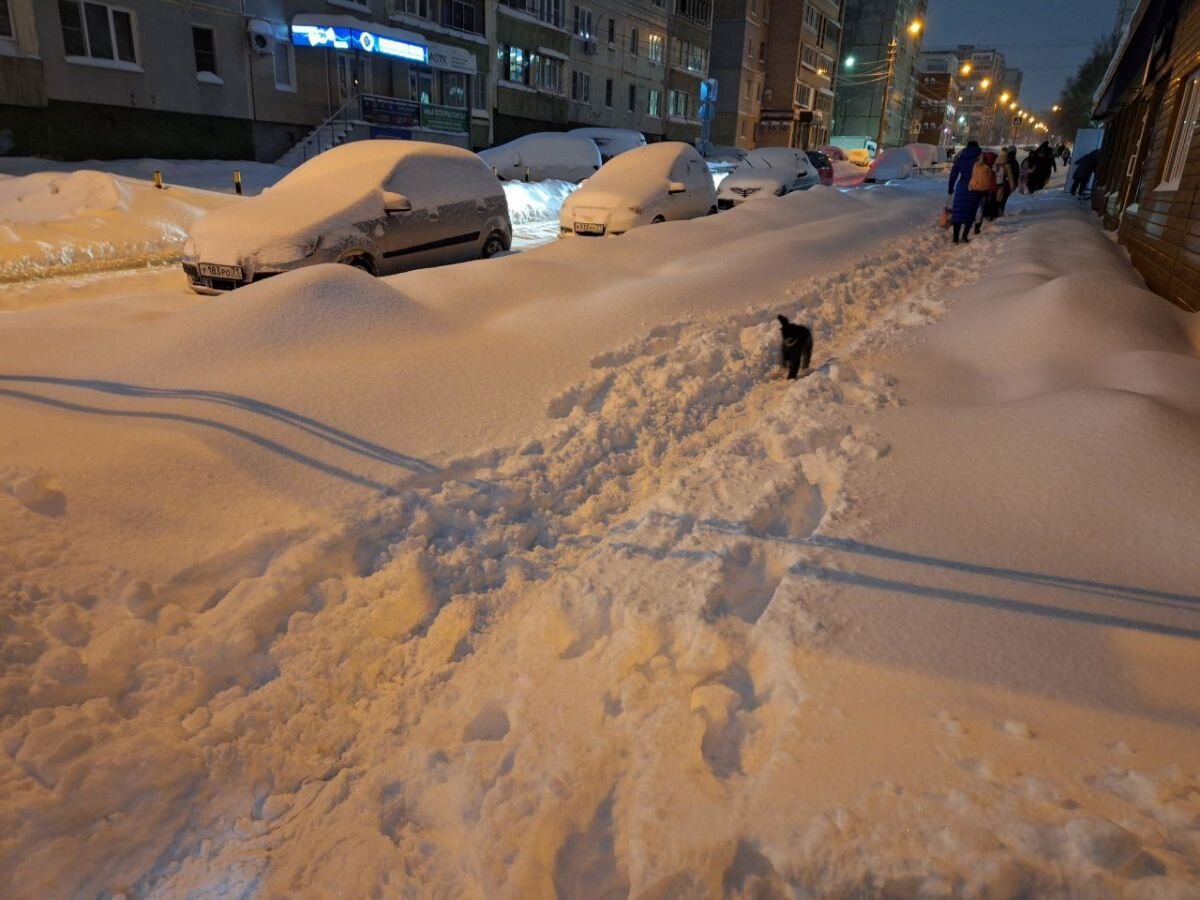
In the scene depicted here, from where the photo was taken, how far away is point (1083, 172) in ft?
83.1

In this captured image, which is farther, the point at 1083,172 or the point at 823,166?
the point at 823,166

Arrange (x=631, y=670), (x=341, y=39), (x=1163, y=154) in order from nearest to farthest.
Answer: (x=631, y=670) → (x=1163, y=154) → (x=341, y=39)

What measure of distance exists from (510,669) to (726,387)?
3354 millimetres

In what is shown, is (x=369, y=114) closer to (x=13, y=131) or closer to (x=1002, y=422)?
(x=13, y=131)

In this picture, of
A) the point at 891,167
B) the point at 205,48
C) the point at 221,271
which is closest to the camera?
the point at 221,271

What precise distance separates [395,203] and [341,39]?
16.1 meters

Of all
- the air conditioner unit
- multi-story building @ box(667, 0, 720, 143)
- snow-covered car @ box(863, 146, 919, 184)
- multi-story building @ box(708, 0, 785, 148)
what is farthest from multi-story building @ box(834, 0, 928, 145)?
the air conditioner unit

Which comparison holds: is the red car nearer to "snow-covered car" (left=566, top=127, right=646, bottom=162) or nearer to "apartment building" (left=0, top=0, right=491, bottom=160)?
"snow-covered car" (left=566, top=127, right=646, bottom=162)

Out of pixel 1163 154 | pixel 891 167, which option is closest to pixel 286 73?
pixel 1163 154

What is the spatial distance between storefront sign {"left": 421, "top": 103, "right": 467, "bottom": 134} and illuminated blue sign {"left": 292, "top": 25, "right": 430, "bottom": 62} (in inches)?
86.8

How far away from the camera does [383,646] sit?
2.88m

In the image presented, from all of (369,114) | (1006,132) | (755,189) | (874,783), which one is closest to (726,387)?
(874,783)

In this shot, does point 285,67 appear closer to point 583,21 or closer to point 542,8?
point 542,8

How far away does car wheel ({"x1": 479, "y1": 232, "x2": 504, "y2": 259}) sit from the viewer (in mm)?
10362
